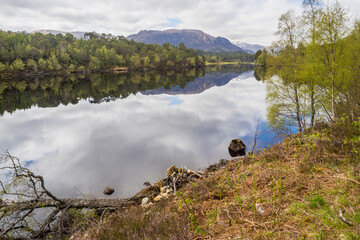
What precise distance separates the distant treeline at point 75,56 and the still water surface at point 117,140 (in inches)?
3451

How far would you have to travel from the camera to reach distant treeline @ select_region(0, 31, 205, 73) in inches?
4151

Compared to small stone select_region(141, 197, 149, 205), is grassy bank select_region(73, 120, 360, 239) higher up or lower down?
higher up

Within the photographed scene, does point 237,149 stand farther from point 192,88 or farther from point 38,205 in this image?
point 192,88

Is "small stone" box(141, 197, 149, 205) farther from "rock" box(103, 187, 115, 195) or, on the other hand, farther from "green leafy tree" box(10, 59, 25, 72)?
"green leafy tree" box(10, 59, 25, 72)

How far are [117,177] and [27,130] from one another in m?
19.4

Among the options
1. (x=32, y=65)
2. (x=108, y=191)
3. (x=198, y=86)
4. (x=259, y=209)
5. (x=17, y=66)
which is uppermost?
(x=32, y=65)

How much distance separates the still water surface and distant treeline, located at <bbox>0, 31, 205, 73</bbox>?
288ft

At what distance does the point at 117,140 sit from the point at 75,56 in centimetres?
13095

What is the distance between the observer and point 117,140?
21.6 m

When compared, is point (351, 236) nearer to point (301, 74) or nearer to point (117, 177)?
point (117, 177)

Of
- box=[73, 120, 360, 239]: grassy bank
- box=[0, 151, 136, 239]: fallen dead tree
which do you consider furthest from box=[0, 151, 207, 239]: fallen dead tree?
box=[73, 120, 360, 239]: grassy bank

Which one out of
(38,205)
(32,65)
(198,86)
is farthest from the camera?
(32,65)

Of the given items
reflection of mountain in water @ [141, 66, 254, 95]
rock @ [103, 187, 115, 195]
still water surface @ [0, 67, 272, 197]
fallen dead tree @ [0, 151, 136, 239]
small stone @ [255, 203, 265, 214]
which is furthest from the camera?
reflection of mountain in water @ [141, 66, 254, 95]

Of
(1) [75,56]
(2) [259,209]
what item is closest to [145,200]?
(2) [259,209]
